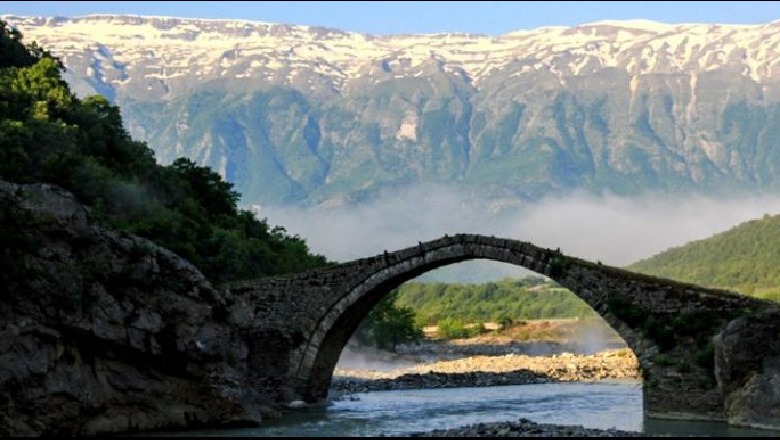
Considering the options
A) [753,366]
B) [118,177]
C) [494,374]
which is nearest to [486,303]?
[494,374]

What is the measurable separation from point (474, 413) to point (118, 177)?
2622 cm

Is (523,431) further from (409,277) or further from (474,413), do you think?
(409,277)

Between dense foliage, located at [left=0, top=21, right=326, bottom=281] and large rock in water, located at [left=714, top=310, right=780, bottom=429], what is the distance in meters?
25.7

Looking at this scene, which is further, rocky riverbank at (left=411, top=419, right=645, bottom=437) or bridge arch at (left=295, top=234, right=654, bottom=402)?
bridge arch at (left=295, top=234, right=654, bottom=402)

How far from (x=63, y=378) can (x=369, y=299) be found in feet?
45.6

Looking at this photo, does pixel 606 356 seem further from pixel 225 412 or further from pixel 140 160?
pixel 225 412

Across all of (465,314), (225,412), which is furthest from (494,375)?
(465,314)

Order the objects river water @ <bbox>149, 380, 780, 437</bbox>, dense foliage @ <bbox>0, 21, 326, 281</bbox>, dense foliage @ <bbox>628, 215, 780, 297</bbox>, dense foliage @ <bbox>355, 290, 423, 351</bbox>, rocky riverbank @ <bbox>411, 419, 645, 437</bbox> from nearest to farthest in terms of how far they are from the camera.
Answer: rocky riverbank @ <bbox>411, 419, 645, 437</bbox> < river water @ <bbox>149, 380, 780, 437</bbox> < dense foliage @ <bbox>0, 21, 326, 281</bbox> < dense foliage @ <bbox>355, 290, 423, 351</bbox> < dense foliage @ <bbox>628, 215, 780, 297</bbox>

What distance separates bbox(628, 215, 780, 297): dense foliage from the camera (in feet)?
488

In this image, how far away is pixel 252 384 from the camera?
45.1 meters

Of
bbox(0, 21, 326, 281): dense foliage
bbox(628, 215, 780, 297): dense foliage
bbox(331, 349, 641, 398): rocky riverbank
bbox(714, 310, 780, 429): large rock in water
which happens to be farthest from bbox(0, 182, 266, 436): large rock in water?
bbox(628, 215, 780, 297): dense foliage

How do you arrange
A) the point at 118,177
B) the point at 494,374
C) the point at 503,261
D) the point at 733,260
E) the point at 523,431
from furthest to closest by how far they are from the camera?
the point at 733,260
the point at 494,374
the point at 118,177
the point at 503,261
the point at 523,431

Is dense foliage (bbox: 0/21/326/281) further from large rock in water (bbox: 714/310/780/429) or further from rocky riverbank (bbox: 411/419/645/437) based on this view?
large rock in water (bbox: 714/310/780/429)

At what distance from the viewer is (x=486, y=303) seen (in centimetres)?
18462
